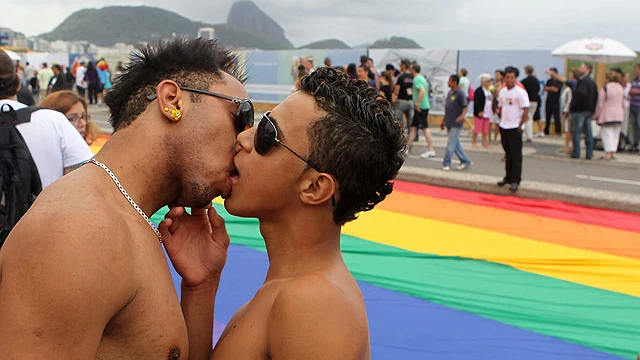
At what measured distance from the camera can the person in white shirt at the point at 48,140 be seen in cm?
371

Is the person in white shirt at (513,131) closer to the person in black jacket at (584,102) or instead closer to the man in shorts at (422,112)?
the man in shorts at (422,112)

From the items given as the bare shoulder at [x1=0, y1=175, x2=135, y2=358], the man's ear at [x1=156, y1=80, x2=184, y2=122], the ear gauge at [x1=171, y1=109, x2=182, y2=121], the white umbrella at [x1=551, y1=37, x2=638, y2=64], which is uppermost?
the white umbrella at [x1=551, y1=37, x2=638, y2=64]

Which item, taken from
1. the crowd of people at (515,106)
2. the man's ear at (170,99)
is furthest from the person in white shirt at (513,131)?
the man's ear at (170,99)

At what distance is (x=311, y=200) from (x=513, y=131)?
8.54 meters

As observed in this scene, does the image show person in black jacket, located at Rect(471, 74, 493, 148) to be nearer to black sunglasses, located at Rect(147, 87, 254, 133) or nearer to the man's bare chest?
black sunglasses, located at Rect(147, 87, 254, 133)

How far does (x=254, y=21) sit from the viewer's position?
499 ft

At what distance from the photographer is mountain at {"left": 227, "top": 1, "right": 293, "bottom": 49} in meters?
148

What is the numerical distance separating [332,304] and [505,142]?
343 inches

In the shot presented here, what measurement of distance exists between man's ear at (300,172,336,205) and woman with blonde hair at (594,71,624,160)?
12.3 metres

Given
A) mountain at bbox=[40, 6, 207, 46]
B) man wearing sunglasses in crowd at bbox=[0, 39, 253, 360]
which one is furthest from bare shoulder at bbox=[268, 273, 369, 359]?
mountain at bbox=[40, 6, 207, 46]

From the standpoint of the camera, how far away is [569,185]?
10.1m

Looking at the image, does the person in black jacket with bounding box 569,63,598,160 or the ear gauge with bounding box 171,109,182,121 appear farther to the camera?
the person in black jacket with bounding box 569,63,598,160

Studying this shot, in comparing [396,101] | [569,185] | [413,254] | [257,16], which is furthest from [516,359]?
[257,16]

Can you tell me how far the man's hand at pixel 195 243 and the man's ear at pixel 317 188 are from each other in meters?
0.48
